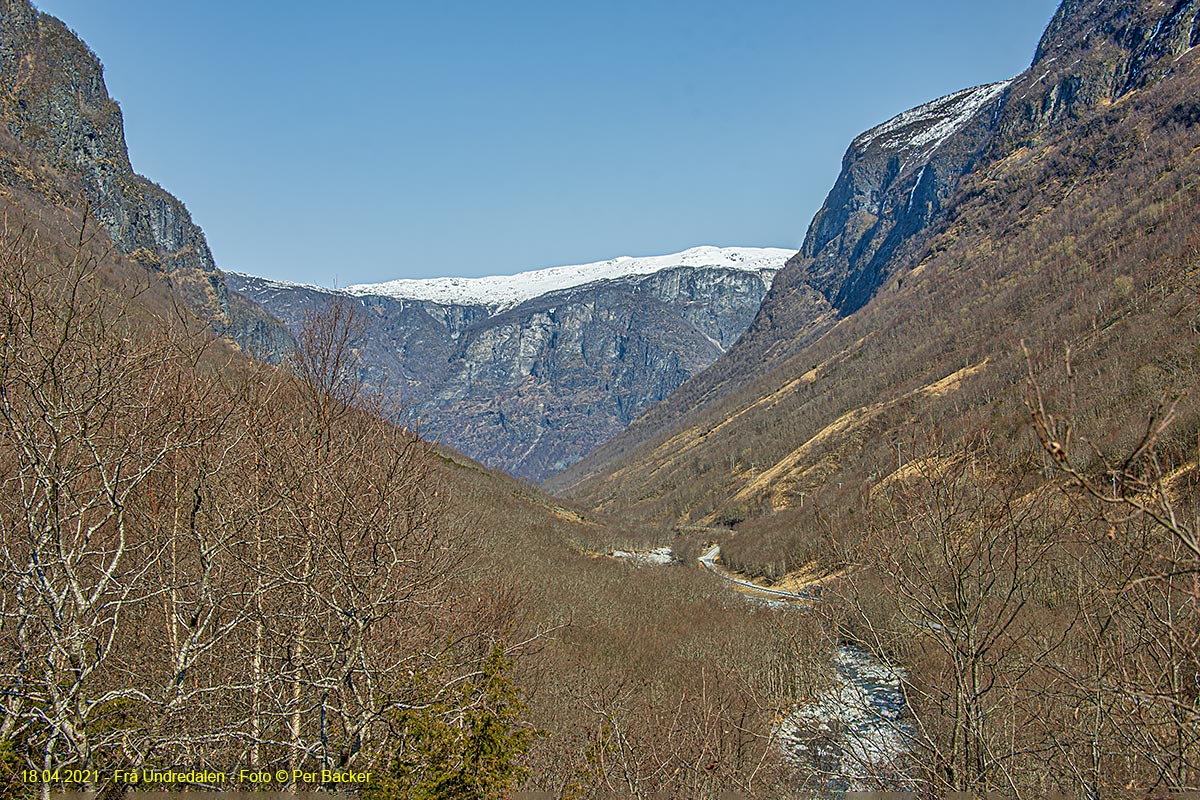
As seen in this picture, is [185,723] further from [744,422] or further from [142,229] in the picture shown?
[142,229]

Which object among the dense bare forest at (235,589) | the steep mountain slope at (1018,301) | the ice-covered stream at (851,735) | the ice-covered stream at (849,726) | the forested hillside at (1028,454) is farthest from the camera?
the steep mountain slope at (1018,301)

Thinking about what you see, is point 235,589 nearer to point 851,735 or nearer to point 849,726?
point 849,726

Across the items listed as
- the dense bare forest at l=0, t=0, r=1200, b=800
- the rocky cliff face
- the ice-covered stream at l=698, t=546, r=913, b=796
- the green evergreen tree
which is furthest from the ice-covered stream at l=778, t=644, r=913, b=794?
the rocky cliff face

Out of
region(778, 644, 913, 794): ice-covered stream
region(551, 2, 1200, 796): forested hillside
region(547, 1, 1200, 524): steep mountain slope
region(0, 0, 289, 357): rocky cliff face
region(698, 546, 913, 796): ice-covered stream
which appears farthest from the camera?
region(0, 0, 289, 357): rocky cliff face

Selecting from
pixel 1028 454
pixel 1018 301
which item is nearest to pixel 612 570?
pixel 1028 454

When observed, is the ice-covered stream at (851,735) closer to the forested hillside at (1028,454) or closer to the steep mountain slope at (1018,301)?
the forested hillside at (1028,454)

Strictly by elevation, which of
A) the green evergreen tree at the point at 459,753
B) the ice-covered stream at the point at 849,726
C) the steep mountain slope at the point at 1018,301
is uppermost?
the steep mountain slope at the point at 1018,301

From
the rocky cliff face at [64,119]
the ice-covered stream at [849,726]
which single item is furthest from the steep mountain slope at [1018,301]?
the rocky cliff face at [64,119]

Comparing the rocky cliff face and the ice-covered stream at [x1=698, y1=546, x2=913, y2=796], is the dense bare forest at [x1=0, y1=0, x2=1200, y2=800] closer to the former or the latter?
the ice-covered stream at [x1=698, y1=546, x2=913, y2=796]
